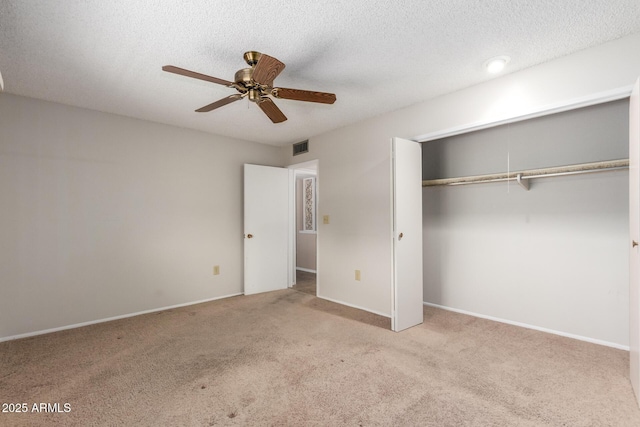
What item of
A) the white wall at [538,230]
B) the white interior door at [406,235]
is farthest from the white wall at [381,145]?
the white wall at [538,230]

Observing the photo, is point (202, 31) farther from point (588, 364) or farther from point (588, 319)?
point (588, 319)

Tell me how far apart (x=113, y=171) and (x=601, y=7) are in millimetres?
4427

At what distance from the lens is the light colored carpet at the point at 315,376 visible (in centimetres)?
179

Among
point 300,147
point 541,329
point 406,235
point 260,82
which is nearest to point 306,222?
point 300,147

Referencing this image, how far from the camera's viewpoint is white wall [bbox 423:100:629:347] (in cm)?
267

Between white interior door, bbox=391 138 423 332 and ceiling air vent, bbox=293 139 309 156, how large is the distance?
6.25 ft

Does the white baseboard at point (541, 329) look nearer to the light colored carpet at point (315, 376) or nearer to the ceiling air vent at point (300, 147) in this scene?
the light colored carpet at point (315, 376)

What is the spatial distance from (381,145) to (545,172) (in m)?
1.62

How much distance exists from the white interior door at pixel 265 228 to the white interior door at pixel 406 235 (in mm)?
2264

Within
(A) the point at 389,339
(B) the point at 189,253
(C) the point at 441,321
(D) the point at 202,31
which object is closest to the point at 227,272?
(B) the point at 189,253

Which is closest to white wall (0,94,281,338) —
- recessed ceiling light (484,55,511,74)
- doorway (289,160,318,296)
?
doorway (289,160,318,296)

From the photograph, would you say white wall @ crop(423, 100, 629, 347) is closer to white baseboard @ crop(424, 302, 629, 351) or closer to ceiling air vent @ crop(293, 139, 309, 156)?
white baseboard @ crop(424, 302, 629, 351)

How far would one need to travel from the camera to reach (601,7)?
1.82 metres

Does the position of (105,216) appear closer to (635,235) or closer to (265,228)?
(265,228)
